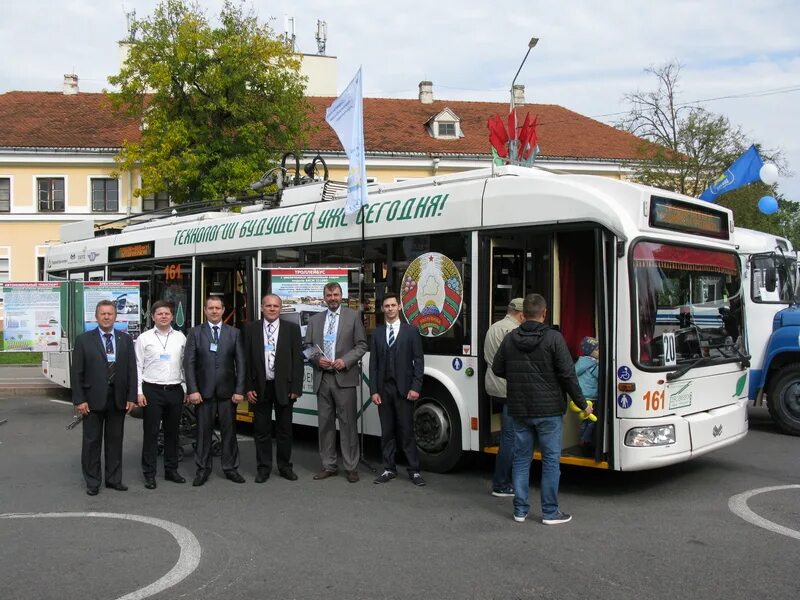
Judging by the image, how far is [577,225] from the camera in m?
6.79

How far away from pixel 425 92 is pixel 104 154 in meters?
18.2

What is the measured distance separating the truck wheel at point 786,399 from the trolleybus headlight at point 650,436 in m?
4.93

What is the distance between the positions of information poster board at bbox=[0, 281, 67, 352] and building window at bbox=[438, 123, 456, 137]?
97.4 ft

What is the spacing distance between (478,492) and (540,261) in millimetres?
2362

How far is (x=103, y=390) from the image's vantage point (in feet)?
24.3

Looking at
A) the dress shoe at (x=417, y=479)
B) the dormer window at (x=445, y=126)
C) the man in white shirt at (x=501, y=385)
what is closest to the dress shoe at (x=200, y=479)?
the dress shoe at (x=417, y=479)

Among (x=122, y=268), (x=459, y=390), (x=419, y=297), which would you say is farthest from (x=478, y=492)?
(x=122, y=268)

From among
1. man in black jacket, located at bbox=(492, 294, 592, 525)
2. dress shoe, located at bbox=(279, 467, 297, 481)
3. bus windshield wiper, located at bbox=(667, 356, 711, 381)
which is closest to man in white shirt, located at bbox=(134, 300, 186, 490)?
dress shoe, located at bbox=(279, 467, 297, 481)

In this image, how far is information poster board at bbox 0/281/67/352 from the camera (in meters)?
12.3

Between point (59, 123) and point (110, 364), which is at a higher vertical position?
point (59, 123)

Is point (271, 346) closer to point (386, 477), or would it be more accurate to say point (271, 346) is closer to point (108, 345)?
point (108, 345)

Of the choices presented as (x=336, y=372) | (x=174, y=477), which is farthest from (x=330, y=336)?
(x=174, y=477)

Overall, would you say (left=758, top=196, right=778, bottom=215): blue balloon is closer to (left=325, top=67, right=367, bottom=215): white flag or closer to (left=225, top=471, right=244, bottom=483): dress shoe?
(left=325, top=67, right=367, bottom=215): white flag

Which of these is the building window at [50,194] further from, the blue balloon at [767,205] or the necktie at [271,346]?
the necktie at [271,346]
